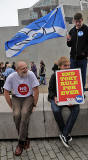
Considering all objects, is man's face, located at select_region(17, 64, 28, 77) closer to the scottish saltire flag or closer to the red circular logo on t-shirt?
the red circular logo on t-shirt

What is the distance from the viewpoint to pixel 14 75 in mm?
3490

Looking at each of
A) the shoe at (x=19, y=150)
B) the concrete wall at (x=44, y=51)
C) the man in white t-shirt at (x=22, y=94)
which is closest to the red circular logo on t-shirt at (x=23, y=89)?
the man in white t-shirt at (x=22, y=94)

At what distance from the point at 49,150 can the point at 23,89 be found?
4.17 feet

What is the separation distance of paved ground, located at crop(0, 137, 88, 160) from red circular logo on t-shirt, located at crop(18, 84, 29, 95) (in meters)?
1.05

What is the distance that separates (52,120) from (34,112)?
0.42m

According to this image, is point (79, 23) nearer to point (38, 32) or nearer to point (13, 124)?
point (38, 32)

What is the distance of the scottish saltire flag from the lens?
170 inches

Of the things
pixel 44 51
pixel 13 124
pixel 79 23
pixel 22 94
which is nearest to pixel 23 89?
pixel 22 94

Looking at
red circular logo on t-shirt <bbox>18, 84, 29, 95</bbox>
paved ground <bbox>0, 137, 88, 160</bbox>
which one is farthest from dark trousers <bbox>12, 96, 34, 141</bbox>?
paved ground <bbox>0, 137, 88, 160</bbox>

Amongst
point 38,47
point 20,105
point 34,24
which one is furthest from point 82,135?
point 38,47

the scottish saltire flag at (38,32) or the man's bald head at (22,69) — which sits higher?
the scottish saltire flag at (38,32)

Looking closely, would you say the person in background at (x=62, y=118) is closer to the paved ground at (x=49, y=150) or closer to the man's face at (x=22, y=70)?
the paved ground at (x=49, y=150)

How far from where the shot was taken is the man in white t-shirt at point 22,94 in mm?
3252

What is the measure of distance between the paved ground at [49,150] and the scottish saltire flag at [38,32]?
2173mm
